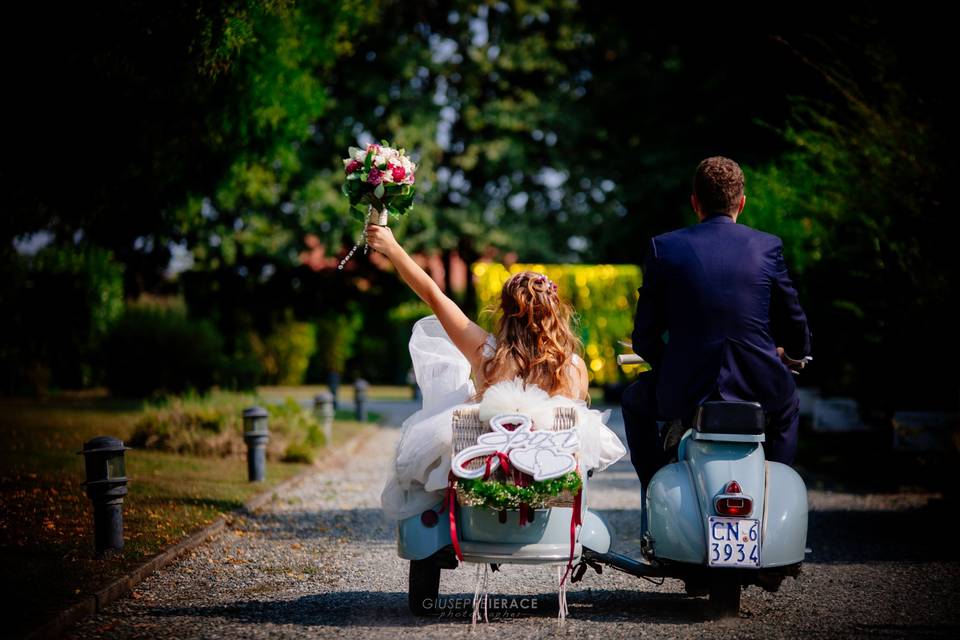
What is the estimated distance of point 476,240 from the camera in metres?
31.8

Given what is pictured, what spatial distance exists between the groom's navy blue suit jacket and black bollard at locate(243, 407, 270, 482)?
6632 millimetres

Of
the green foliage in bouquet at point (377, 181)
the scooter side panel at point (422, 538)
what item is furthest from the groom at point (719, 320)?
the green foliage in bouquet at point (377, 181)

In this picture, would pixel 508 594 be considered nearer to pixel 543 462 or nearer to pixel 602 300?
pixel 543 462

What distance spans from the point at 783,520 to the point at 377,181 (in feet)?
9.40

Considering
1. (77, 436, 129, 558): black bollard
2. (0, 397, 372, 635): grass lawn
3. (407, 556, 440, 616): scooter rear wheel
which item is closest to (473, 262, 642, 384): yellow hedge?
(0, 397, 372, 635): grass lawn

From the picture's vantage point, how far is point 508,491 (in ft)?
16.5

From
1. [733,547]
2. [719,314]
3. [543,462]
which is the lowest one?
[733,547]

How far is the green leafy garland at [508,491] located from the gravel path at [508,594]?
0.69m

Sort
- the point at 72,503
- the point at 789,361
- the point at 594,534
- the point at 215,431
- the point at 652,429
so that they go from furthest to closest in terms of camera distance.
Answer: the point at 215,431 → the point at 72,503 → the point at 652,429 → the point at 789,361 → the point at 594,534

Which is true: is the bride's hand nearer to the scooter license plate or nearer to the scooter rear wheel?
the scooter rear wheel

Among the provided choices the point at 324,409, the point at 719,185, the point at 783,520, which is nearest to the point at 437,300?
the point at 719,185

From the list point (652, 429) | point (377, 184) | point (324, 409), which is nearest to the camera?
point (652, 429)

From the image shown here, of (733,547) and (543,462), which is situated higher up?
(543,462)

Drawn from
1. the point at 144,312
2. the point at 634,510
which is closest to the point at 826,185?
the point at 634,510
